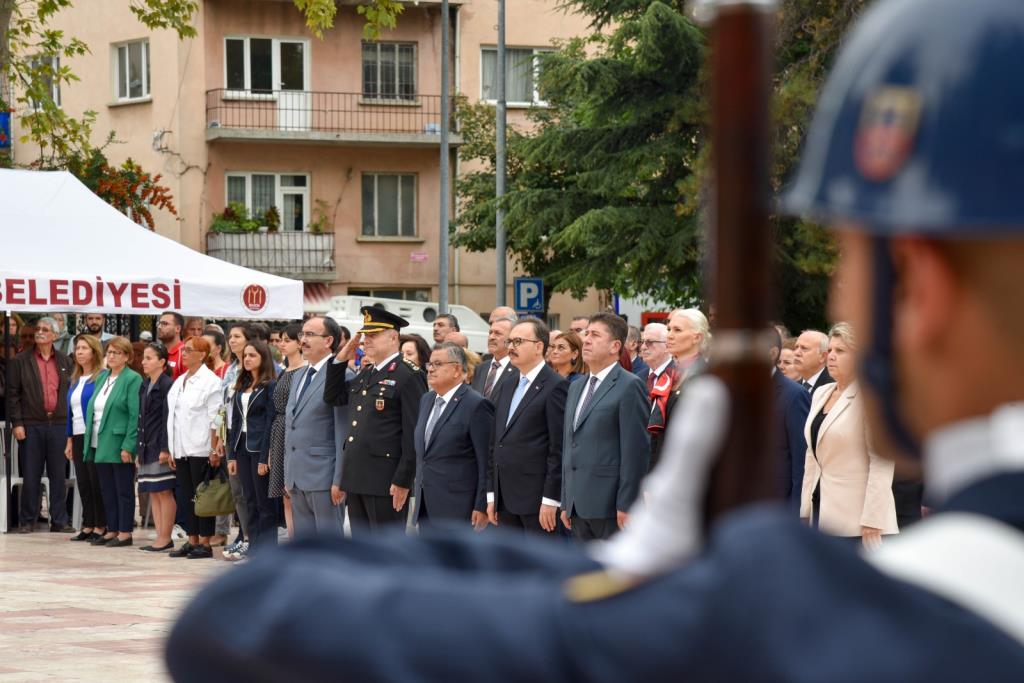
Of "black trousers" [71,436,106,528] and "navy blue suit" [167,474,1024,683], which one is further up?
"navy blue suit" [167,474,1024,683]

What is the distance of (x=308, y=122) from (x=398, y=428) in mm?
27812

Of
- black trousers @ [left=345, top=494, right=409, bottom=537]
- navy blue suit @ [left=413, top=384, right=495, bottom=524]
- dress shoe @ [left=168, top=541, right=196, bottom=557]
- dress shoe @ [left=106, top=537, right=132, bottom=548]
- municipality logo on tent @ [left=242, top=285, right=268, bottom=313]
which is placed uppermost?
municipality logo on tent @ [left=242, top=285, right=268, bottom=313]

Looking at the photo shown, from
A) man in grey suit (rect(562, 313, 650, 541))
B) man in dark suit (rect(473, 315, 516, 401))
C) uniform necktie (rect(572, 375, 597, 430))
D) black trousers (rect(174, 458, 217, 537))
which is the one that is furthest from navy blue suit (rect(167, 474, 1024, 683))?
black trousers (rect(174, 458, 217, 537))

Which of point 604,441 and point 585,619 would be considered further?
point 604,441

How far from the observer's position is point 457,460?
10867 millimetres

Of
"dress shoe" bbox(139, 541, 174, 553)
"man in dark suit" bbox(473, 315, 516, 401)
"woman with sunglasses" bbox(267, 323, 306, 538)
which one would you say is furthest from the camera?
"dress shoe" bbox(139, 541, 174, 553)

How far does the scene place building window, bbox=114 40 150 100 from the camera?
124 feet

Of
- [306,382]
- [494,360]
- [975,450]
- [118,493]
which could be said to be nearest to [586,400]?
[306,382]

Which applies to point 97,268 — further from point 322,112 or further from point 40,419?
point 322,112

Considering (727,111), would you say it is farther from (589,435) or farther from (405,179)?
(405,179)

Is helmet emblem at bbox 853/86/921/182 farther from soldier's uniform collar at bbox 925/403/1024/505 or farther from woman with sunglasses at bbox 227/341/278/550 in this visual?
woman with sunglasses at bbox 227/341/278/550

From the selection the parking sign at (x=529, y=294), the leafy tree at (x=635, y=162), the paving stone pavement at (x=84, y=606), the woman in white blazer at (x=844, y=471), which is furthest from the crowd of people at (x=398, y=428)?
the leafy tree at (x=635, y=162)

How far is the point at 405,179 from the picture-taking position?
39344 millimetres

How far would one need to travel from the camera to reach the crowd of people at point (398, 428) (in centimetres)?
859
